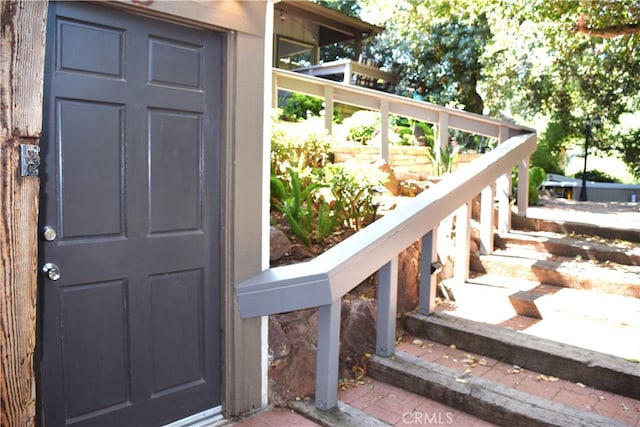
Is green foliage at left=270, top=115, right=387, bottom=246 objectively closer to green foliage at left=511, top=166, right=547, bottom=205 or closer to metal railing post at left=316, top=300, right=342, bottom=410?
metal railing post at left=316, top=300, right=342, bottom=410

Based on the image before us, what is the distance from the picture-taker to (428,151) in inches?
279

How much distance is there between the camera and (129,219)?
256 centimetres

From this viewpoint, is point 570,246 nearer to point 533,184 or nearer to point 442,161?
point 442,161

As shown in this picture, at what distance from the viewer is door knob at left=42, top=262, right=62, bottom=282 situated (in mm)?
2291

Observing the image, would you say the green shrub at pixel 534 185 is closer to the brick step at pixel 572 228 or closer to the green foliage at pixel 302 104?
the brick step at pixel 572 228

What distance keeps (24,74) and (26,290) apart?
85 cm

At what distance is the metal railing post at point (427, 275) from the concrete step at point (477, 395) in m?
0.49

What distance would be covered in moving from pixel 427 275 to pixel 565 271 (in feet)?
3.99

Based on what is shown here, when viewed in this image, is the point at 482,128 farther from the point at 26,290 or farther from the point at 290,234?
the point at 26,290

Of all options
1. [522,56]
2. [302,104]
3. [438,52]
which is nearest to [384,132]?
[302,104]

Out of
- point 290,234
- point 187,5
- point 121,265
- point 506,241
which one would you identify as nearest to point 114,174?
point 121,265

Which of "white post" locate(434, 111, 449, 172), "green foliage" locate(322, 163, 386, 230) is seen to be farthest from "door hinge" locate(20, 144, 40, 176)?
"white post" locate(434, 111, 449, 172)

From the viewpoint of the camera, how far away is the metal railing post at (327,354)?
2.81 m

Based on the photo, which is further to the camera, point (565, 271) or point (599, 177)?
point (599, 177)
